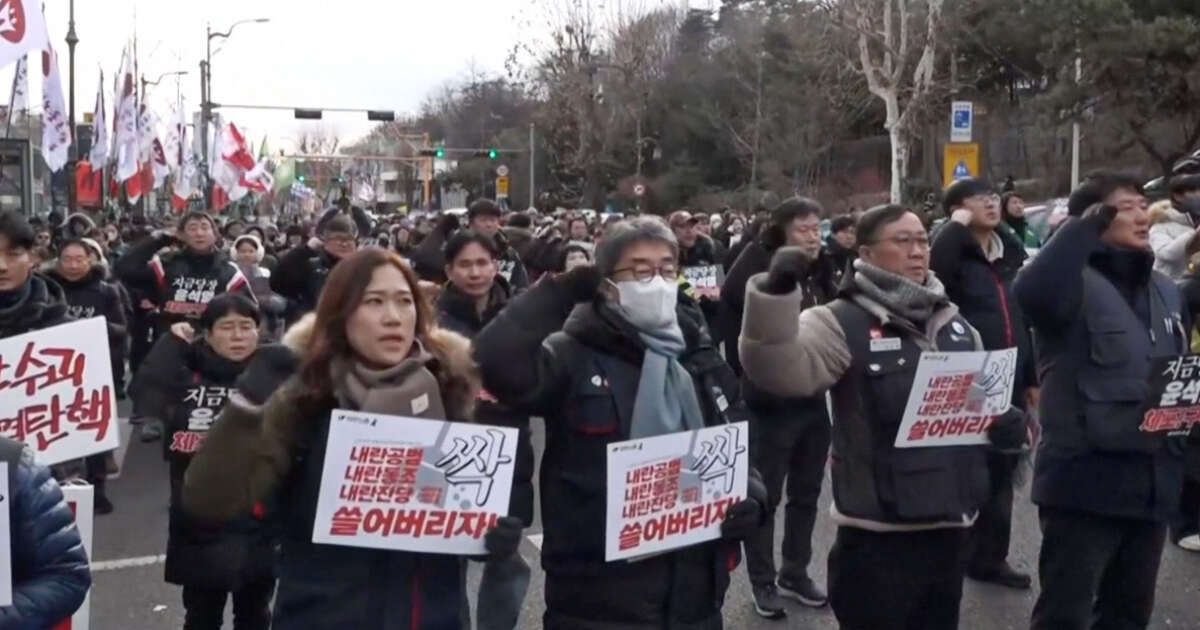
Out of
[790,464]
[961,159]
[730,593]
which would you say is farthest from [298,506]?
[961,159]

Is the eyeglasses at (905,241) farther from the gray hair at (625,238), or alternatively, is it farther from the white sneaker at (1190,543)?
the white sneaker at (1190,543)

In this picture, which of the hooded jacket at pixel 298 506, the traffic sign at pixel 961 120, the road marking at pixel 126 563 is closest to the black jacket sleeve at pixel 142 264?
the road marking at pixel 126 563

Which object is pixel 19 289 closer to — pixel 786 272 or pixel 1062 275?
pixel 786 272

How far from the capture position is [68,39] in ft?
80.3

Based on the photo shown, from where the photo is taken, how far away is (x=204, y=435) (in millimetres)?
5316

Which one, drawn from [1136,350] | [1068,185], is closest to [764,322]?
[1136,350]

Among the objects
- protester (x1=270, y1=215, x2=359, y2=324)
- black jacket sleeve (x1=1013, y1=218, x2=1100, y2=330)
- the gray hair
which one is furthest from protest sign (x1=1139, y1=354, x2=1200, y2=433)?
protester (x1=270, y1=215, x2=359, y2=324)

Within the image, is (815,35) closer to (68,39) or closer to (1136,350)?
(68,39)

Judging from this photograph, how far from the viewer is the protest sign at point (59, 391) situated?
15.4 feet

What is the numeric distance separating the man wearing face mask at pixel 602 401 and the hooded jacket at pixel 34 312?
2.69 meters

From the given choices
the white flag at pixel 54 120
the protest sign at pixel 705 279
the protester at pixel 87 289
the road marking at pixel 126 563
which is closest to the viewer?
the road marking at pixel 126 563

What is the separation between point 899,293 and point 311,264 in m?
5.54

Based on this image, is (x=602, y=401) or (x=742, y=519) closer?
Answer: (x=602, y=401)

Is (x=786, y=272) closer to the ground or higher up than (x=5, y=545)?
higher up
